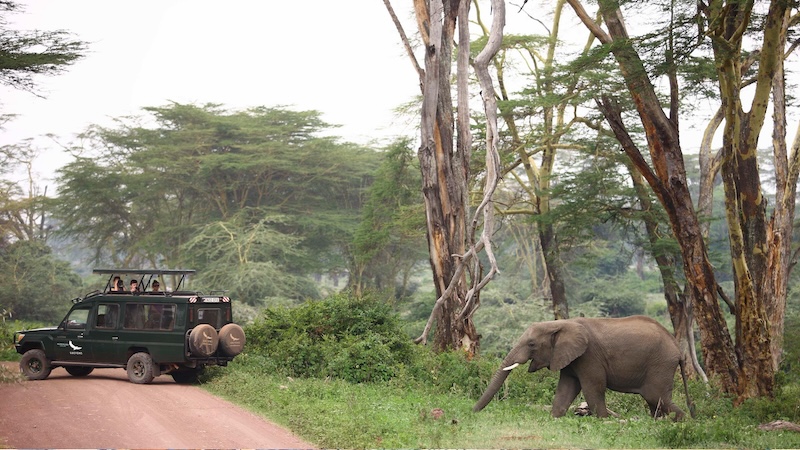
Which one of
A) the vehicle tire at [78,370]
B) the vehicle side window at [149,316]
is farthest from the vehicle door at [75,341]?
the vehicle side window at [149,316]

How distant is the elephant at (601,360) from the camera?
11.2 meters

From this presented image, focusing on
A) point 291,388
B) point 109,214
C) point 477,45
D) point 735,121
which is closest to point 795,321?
point 477,45

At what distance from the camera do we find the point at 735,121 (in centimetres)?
1184

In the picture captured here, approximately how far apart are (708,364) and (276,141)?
2360 centimetres

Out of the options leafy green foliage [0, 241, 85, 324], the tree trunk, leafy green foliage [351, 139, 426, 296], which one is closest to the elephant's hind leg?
the tree trunk

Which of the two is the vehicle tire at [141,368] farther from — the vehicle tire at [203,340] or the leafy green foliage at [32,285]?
the leafy green foliage at [32,285]

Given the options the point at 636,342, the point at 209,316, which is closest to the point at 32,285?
the point at 209,316

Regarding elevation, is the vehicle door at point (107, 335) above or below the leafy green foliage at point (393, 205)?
below

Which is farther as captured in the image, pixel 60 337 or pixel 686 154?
pixel 686 154

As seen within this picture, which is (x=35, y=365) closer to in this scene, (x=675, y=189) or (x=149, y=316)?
(x=149, y=316)

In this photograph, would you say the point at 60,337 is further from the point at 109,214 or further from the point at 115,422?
the point at 109,214

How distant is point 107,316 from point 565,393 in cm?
669

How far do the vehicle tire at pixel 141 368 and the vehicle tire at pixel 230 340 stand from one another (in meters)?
1.02

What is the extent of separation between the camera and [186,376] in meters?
13.2
